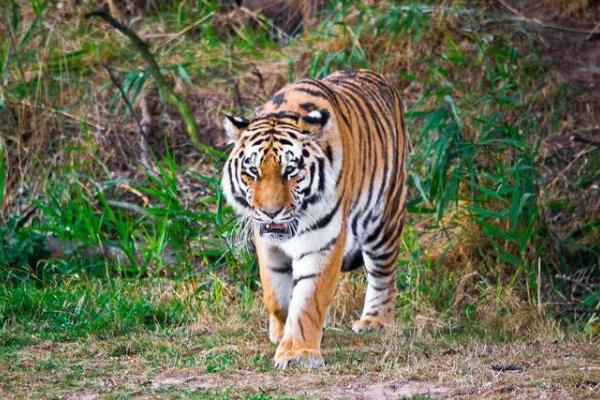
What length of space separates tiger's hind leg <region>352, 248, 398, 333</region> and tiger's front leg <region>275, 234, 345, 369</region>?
92 centimetres

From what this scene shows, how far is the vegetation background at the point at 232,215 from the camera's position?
553 centimetres

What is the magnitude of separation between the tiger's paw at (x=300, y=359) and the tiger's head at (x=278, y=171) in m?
0.53

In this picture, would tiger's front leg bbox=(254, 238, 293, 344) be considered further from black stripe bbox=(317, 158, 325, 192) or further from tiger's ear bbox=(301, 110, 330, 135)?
tiger's ear bbox=(301, 110, 330, 135)

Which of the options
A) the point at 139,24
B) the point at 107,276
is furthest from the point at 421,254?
the point at 139,24

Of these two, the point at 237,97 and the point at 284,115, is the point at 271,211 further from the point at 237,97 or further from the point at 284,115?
the point at 237,97

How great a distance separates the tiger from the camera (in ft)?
18.5

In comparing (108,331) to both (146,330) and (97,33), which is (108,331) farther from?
(97,33)

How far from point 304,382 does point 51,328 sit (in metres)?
1.76

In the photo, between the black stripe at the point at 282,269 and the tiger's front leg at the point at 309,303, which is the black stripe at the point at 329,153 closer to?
the tiger's front leg at the point at 309,303

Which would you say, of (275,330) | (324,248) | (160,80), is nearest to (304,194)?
(324,248)

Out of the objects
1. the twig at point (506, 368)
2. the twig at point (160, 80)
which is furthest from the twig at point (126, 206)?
the twig at point (506, 368)

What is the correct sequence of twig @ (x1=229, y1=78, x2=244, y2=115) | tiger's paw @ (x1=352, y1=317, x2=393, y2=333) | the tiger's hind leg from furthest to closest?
twig @ (x1=229, y1=78, x2=244, y2=115) < the tiger's hind leg < tiger's paw @ (x1=352, y1=317, x2=393, y2=333)

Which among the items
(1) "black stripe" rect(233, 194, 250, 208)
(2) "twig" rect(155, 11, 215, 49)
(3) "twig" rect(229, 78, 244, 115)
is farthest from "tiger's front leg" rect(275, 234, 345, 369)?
(2) "twig" rect(155, 11, 215, 49)

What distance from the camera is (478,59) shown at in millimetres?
8633
